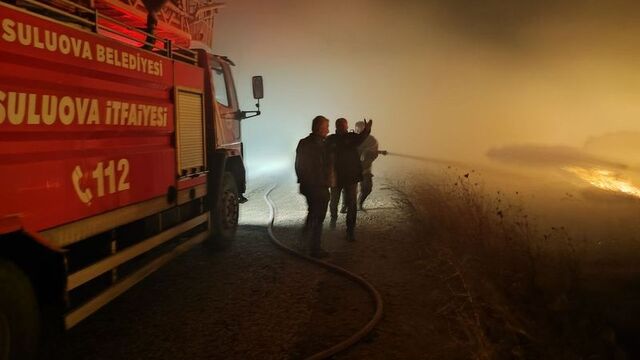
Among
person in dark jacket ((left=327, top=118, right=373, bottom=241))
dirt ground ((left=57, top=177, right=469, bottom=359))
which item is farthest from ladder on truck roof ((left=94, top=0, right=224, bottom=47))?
dirt ground ((left=57, top=177, right=469, bottom=359))

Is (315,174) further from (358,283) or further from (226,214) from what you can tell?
(358,283)

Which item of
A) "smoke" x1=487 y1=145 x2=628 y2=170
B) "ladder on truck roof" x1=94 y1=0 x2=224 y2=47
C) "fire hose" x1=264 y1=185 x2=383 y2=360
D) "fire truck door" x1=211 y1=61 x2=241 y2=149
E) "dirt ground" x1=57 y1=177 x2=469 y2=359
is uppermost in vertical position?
"ladder on truck roof" x1=94 y1=0 x2=224 y2=47

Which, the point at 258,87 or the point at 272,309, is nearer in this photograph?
the point at 272,309

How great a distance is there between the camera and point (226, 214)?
704cm

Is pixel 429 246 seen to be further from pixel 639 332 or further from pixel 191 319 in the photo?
pixel 191 319

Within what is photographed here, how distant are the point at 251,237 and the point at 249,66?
1293 inches

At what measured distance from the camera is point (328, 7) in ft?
123

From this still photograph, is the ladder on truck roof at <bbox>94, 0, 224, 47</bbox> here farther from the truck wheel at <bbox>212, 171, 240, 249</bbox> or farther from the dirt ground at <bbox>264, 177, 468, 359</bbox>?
the dirt ground at <bbox>264, 177, 468, 359</bbox>

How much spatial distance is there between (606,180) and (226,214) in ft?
43.2

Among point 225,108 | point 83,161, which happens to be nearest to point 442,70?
point 225,108

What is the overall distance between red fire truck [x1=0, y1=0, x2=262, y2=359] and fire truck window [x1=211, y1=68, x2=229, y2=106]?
100 centimetres

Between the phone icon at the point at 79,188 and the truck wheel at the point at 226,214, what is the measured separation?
2.95 meters

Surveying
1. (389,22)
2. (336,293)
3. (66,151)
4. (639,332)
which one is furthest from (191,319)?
(389,22)

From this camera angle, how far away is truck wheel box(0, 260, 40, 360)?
9.38ft
